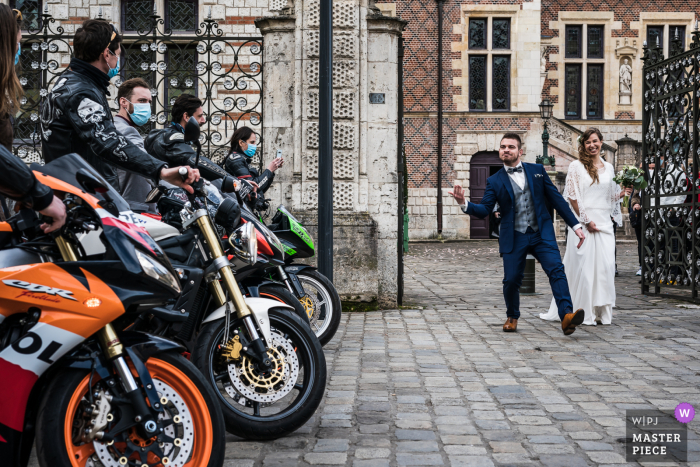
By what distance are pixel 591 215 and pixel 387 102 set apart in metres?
2.72

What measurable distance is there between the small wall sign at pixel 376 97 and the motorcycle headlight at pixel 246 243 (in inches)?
214

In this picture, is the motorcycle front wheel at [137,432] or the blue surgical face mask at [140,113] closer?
the motorcycle front wheel at [137,432]

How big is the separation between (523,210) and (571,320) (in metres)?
1.21

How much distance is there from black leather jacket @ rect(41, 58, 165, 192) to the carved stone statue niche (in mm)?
30108

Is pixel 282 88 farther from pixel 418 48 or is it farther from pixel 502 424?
pixel 418 48

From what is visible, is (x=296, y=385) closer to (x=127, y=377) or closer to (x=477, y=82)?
(x=127, y=377)

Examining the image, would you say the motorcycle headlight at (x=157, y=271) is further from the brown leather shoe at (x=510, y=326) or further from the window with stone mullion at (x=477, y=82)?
the window with stone mullion at (x=477, y=82)

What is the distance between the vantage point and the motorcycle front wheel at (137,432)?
2500 millimetres

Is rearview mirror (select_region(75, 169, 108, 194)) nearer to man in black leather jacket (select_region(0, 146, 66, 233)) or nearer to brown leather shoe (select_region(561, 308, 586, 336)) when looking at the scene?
man in black leather jacket (select_region(0, 146, 66, 233))

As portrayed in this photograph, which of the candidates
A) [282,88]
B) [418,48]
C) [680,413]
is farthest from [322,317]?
[418,48]

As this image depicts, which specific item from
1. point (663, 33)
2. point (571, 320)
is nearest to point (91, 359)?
point (571, 320)

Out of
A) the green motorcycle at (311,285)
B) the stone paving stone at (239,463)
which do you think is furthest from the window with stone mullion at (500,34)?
the stone paving stone at (239,463)

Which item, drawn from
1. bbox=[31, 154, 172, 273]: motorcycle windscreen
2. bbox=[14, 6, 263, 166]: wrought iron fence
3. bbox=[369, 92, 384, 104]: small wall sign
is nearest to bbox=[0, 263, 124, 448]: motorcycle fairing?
bbox=[31, 154, 172, 273]: motorcycle windscreen

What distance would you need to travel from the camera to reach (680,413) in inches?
167
